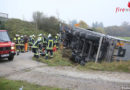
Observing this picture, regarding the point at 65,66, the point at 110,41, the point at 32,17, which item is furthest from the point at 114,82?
the point at 32,17

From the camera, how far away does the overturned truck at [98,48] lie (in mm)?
8992

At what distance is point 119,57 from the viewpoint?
9.22 m

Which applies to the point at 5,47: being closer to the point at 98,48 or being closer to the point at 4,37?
the point at 4,37

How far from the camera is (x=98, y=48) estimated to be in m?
8.78

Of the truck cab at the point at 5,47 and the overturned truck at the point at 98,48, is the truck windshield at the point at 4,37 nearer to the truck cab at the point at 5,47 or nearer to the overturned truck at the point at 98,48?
the truck cab at the point at 5,47

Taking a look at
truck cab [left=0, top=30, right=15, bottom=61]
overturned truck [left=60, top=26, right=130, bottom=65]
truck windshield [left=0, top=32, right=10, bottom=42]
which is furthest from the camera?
truck windshield [left=0, top=32, right=10, bottom=42]

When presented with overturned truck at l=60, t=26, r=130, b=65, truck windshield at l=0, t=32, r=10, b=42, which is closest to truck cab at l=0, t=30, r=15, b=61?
truck windshield at l=0, t=32, r=10, b=42

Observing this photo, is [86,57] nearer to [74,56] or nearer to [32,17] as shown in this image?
[74,56]

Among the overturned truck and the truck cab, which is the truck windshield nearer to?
the truck cab

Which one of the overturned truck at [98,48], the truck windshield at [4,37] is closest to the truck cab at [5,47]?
the truck windshield at [4,37]

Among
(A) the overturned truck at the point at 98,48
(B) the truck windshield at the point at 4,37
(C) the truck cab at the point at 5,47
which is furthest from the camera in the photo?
(B) the truck windshield at the point at 4,37

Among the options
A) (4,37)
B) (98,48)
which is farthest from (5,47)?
(98,48)

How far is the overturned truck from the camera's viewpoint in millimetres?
8992

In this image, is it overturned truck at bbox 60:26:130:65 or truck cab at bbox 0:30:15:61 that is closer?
truck cab at bbox 0:30:15:61
